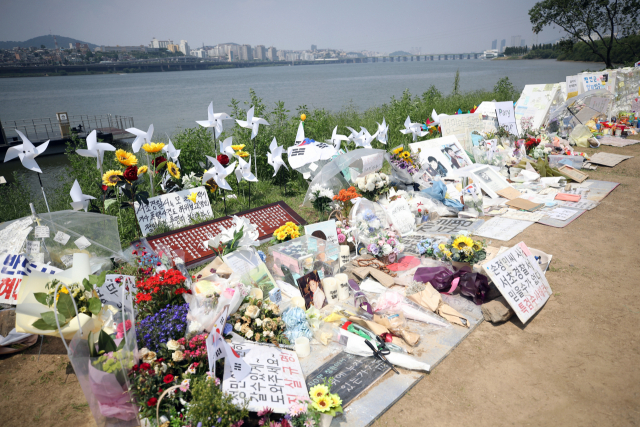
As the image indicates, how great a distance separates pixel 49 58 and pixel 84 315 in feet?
251

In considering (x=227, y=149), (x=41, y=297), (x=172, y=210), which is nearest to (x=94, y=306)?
(x=41, y=297)

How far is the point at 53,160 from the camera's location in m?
16.3

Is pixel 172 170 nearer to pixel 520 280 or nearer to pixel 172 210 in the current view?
pixel 172 210

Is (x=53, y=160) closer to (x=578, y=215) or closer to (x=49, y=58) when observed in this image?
(x=578, y=215)

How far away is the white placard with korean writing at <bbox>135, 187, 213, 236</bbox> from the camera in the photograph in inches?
216

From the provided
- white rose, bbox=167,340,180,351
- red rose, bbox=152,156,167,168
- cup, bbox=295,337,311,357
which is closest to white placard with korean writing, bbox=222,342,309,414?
cup, bbox=295,337,311,357

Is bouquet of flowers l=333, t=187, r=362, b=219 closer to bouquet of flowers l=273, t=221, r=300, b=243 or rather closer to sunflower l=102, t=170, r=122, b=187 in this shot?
bouquet of flowers l=273, t=221, r=300, b=243

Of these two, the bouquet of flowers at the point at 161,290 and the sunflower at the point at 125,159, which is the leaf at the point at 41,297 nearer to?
the bouquet of flowers at the point at 161,290

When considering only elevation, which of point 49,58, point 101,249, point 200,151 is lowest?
point 101,249

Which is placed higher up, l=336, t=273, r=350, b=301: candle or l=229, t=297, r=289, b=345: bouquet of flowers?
l=229, t=297, r=289, b=345: bouquet of flowers

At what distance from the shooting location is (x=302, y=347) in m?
3.51

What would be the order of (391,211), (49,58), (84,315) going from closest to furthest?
(84,315) → (391,211) → (49,58)

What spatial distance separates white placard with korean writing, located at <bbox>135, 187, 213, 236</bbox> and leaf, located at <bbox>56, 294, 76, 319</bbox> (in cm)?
243

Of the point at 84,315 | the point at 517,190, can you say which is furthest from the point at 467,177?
the point at 84,315
